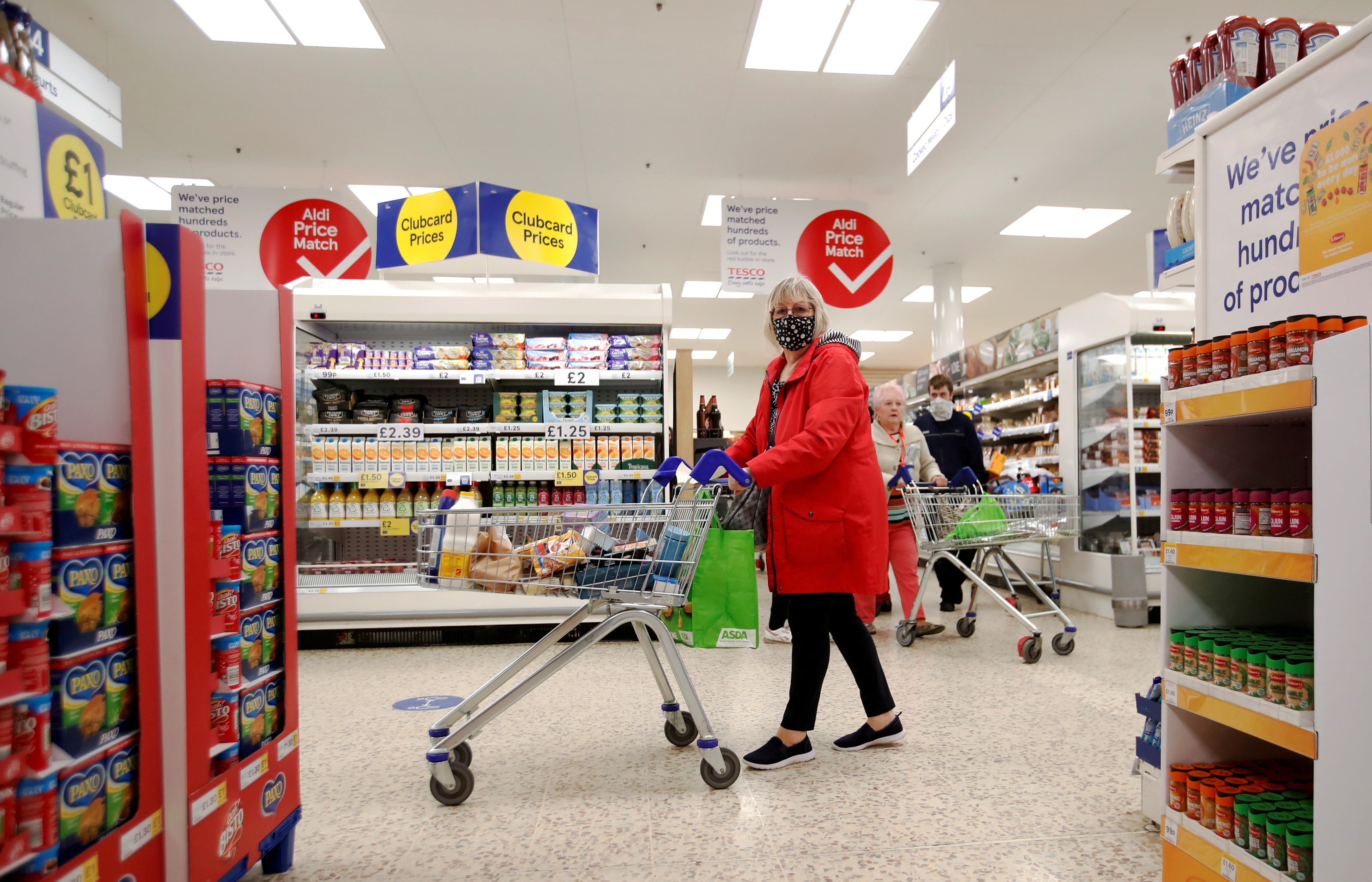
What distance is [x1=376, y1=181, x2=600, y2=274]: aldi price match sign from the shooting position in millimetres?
5133

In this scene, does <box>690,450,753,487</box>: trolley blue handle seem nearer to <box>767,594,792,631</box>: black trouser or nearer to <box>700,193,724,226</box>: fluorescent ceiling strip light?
<box>767,594,792,631</box>: black trouser

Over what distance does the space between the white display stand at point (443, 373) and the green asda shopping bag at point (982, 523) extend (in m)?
1.91

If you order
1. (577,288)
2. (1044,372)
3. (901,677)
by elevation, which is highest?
(577,288)

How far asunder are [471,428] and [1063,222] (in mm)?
7597

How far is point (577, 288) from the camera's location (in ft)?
16.3

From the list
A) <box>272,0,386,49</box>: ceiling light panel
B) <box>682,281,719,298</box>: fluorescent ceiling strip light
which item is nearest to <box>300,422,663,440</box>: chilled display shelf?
<box>272,0,386,49</box>: ceiling light panel

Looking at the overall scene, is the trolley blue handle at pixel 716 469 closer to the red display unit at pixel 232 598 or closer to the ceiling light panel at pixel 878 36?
the red display unit at pixel 232 598

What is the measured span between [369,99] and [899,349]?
14234 millimetres

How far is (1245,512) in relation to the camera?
5.17 ft

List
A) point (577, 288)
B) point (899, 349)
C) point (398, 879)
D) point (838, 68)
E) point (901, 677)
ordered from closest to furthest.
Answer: point (398, 879), point (901, 677), point (577, 288), point (838, 68), point (899, 349)

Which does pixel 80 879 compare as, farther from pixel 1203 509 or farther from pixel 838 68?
pixel 838 68

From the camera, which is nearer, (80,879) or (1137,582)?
(80,879)

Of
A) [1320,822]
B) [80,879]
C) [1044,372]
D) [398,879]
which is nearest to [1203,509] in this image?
[1320,822]

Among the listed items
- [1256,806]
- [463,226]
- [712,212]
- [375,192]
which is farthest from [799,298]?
[375,192]
